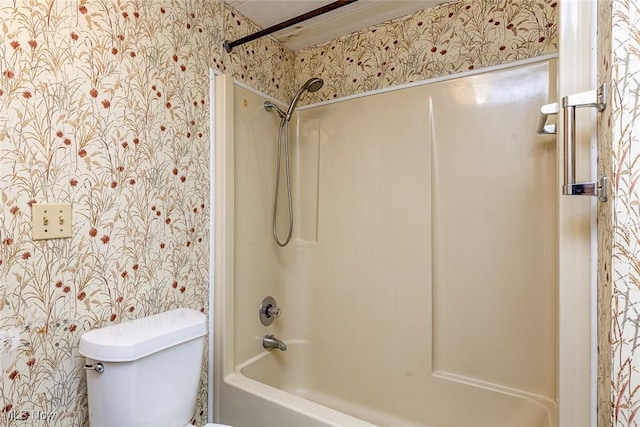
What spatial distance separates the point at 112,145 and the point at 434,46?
151 cm

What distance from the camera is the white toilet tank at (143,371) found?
0.97 m

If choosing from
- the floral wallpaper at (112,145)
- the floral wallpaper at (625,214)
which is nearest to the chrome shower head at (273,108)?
the floral wallpaper at (112,145)

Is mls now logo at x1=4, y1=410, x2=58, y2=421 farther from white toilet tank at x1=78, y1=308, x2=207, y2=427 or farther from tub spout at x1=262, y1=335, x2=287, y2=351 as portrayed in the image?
tub spout at x1=262, y1=335, x2=287, y2=351

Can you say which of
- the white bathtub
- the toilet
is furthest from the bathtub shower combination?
the toilet

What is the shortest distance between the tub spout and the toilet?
0.64 meters

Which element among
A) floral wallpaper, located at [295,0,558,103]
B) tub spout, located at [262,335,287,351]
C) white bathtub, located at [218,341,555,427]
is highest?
floral wallpaper, located at [295,0,558,103]

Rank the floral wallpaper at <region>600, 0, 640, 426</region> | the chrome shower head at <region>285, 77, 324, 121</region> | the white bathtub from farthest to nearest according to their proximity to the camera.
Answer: the chrome shower head at <region>285, 77, 324, 121</region> < the white bathtub < the floral wallpaper at <region>600, 0, 640, 426</region>

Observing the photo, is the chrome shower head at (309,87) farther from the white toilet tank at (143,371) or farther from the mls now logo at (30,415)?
the mls now logo at (30,415)

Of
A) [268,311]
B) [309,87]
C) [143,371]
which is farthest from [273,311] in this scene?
[309,87]

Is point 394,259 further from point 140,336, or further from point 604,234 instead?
point 140,336

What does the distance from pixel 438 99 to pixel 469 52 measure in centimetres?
26

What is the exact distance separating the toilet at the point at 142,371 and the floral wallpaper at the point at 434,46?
1529mm

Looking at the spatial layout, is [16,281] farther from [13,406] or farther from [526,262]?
[526,262]

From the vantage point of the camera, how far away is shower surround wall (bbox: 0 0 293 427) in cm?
92
